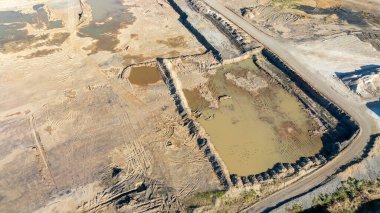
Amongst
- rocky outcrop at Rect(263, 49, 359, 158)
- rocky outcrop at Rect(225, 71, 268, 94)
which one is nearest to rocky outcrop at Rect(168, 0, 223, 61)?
rocky outcrop at Rect(225, 71, 268, 94)

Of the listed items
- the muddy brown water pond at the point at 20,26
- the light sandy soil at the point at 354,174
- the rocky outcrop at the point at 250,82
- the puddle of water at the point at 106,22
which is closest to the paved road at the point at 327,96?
the light sandy soil at the point at 354,174

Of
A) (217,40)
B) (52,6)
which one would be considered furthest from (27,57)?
(217,40)

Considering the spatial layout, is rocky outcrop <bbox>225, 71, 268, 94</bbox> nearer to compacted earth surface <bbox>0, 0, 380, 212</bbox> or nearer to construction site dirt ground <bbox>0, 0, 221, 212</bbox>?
compacted earth surface <bbox>0, 0, 380, 212</bbox>

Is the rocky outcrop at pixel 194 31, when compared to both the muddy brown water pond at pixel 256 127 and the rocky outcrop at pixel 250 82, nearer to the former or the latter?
the rocky outcrop at pixel 250 82

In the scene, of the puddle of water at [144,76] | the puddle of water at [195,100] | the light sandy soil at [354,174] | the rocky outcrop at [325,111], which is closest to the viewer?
the light sandy soil at [354,174]

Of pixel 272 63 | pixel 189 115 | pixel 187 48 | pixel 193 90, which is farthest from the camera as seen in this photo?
pixel 187 48

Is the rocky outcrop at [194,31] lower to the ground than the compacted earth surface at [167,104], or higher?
higher

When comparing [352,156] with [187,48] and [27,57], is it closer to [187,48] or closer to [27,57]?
[187,48]
